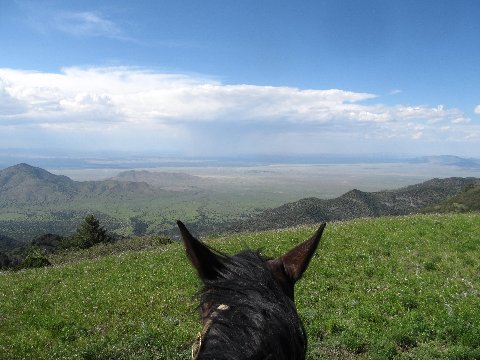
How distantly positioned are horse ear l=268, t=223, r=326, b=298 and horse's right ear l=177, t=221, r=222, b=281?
2.16 feet

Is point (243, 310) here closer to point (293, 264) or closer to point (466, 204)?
point (293, 264)

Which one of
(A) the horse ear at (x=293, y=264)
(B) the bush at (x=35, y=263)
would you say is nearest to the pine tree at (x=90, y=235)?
(B) the bush at (x=35, y=263)

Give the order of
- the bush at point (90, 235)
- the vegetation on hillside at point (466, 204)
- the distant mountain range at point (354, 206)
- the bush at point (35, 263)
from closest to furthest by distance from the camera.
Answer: the bush at point (35, 263) → the bush at point (90, 235) → the vegetation on hillside at point (466, 204) → the distant mountain range at point (354, 206)

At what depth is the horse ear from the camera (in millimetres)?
3445

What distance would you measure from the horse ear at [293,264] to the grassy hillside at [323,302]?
839 centimetres

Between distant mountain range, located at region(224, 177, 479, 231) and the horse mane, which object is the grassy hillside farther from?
distant mountain range, located at region(224, 177, 479, 231)

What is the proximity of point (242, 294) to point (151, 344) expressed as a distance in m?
10.4

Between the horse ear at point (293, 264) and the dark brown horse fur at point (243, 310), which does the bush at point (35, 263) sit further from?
the dark brown horse fur at point (243, 310)

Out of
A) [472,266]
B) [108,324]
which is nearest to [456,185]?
[472,266]

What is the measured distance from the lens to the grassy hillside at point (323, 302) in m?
11.5

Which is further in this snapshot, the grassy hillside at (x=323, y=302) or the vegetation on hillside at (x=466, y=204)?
the vegetation on hillside at (x=466, y=204)

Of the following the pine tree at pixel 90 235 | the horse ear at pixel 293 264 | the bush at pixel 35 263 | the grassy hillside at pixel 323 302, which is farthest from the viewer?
the pine tree at pixel 90 235

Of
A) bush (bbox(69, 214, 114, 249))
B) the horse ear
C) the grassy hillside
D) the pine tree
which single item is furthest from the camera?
bush (bbox(69, 214, 114, 249))

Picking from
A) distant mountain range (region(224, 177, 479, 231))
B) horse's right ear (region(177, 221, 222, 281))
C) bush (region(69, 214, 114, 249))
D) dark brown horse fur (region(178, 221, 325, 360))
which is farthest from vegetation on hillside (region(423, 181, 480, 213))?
horse's right ear (region(177, 221, 222, 281))
